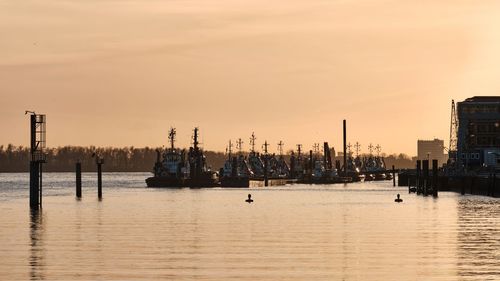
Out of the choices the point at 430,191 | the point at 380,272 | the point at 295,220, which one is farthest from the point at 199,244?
the point at 430,191

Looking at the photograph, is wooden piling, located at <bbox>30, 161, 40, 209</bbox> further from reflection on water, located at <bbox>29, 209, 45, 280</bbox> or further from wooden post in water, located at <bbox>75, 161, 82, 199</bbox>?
wooden post in water, located at <bbox>75, 161, 82, 199</bbox>

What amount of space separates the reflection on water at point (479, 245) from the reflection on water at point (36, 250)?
16.8 m

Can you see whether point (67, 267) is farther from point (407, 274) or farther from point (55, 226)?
point (55, 226)

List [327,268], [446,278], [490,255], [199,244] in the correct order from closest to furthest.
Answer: [446,278], [327,268], [490,255], [199,244]

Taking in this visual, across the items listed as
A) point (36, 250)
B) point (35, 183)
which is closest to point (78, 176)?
point (35, 183)

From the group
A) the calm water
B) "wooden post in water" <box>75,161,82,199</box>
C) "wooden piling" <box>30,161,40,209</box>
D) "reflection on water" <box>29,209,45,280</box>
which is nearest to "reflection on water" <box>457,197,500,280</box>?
the calm water

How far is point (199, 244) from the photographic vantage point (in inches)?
2606

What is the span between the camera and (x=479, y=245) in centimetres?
6469

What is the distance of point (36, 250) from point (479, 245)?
2239cm

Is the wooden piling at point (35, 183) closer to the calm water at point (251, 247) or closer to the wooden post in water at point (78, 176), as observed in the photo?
the calm water at point (251, 247)

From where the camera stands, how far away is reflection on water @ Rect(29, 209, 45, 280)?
50.7 meters

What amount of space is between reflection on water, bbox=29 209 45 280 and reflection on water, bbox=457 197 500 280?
55.2ft

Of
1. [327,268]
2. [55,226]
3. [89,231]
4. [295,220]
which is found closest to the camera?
[327,268]

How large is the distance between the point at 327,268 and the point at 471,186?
5437 inches
